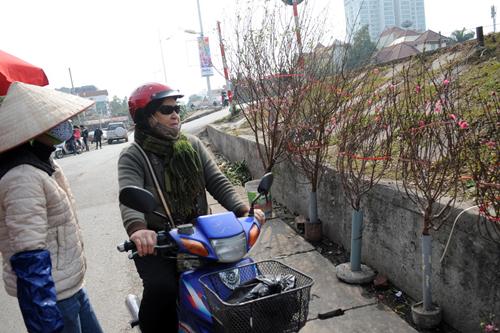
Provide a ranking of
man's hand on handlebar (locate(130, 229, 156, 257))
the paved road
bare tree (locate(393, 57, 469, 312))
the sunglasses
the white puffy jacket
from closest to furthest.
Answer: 1. the white puffy jacket
2. man's hand on handlebar (locate(130, 229, 156, 257))
3. the sunglasses
4. bare tree (locate(393, 57, 469, 312))
5. the paved road

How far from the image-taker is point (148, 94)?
8.60ft

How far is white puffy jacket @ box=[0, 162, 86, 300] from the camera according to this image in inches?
73.1

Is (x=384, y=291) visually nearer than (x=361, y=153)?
Yes

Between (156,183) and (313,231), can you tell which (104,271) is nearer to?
(313,231)

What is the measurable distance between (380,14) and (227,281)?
18600 millimetres

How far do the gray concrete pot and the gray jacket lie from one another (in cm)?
159

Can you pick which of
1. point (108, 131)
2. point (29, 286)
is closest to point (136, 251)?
point (29, 286)

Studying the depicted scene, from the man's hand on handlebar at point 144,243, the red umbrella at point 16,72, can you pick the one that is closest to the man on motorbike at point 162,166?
the man's hand on handlebar at point 144,243

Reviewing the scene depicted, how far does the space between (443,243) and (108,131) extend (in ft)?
107

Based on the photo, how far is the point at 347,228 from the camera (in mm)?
4695

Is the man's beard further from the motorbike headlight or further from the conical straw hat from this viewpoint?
the motorbike headlight

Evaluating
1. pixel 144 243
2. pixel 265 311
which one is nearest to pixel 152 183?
pixel 144 243

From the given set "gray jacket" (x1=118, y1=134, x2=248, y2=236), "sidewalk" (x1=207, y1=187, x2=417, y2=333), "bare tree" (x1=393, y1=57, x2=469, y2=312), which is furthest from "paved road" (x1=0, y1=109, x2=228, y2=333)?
"bare tree" (x1=393, y1=57, x2=469, y2=312)

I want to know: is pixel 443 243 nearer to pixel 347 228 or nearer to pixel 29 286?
pixel 347 228
